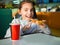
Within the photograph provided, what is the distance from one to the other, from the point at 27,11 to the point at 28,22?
0.64 feet

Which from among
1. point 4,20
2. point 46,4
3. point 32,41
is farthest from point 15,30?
point 46,4

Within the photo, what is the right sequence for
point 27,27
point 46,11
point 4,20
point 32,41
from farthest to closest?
point 46,11
point 4,20
point 27,27
point 32,41

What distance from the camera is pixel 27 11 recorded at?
1.91m

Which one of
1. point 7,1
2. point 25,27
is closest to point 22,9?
point 25,27

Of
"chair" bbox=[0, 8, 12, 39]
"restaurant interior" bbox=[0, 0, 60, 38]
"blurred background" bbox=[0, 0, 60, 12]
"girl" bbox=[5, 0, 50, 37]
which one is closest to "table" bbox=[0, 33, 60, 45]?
"girl" bbox=[5, 0, 50, 37]

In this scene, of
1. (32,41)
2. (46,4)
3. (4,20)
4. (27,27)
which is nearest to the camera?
(32,41)

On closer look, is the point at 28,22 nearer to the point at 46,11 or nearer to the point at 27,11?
the point at 27,11

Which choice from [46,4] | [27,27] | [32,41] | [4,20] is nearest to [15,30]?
[32,41]

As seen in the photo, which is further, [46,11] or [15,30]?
[46,11]

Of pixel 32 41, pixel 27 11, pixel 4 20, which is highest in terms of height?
pixel 27 11

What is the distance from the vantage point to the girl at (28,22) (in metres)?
1.69

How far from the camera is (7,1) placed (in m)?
2.49

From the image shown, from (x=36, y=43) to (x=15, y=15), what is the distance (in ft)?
2.96

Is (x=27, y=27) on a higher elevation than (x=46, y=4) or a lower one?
lower
